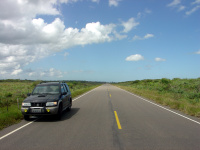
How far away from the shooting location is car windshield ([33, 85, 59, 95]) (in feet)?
30.4

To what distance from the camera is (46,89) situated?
374 inches

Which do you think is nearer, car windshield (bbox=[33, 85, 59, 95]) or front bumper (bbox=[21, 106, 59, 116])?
front bumper (bbox=[21, 106, 59, 116])

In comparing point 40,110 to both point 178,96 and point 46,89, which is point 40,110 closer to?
point 46,89

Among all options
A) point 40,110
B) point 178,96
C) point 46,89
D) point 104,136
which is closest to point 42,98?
point 40,110

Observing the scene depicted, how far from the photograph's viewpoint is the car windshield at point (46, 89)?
30.4 ft

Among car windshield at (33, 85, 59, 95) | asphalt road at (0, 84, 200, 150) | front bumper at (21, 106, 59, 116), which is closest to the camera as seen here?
asphalt road at (0, 84, 200, 150)

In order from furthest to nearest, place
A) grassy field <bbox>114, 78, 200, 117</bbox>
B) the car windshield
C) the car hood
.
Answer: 1. grassy field <bbox>114, 78, 200, 117</bbox>
2. the car windshield
3. the car hood

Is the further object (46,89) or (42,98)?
(46,89)

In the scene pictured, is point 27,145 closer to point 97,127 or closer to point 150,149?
point 97,127

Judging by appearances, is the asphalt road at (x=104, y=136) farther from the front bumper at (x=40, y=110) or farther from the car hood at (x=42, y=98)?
the car hood at (x=42, y=98)

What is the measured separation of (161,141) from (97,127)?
253 cm

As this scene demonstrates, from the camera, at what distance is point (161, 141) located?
5.22m

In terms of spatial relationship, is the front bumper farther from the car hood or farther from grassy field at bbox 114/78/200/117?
grassy field at bbox 114/78/200/117

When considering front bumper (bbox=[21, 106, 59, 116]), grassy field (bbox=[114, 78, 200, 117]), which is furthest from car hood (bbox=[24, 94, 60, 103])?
grassy field (bbox=[114, 78, 200, 117])
